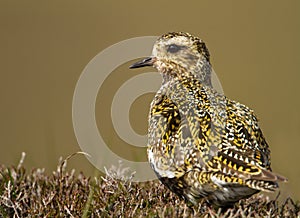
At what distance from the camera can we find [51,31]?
2461 cm

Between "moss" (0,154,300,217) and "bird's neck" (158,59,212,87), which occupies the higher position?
"bird's neck" (158,59,212,87)

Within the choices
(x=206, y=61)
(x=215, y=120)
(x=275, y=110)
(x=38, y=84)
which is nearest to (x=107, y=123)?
(x=275, y=110)

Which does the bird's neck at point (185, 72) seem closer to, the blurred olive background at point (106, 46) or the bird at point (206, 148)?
the bird at point (206, 148)

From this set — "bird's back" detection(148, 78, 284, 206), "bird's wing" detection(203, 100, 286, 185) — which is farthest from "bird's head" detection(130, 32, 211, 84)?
"bird's wing" detection(203, 100, 286, 185)

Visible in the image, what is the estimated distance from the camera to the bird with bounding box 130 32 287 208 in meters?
6.17

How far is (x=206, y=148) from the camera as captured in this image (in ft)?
21.1

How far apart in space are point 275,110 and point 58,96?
653cm

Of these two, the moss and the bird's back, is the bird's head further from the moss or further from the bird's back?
the moss

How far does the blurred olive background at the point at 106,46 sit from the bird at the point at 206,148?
5.83 metres

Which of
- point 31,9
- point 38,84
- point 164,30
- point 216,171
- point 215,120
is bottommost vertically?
point 216,171

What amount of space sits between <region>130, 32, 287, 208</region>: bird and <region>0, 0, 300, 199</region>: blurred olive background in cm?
583

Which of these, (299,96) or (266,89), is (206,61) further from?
(266,89)

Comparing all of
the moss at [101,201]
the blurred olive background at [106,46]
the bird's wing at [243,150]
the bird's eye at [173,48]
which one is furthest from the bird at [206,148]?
the blurred olive background at [106,46]

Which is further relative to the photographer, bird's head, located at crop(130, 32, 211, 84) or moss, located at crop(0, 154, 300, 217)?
bird's head, located at crop(130, 32, 211, 84)
